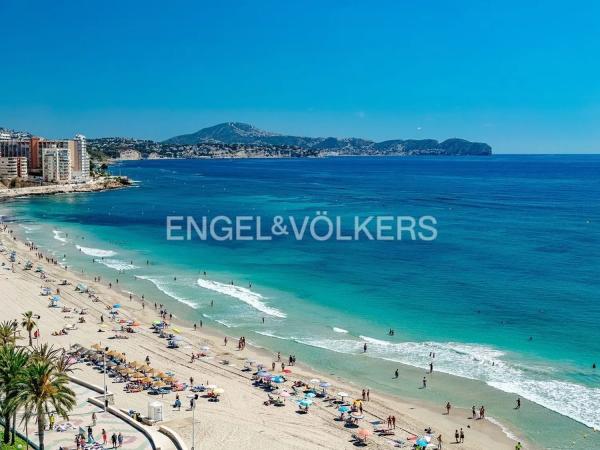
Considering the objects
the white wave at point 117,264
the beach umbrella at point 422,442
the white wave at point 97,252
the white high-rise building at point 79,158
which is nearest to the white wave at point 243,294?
the white wave at point 117,264

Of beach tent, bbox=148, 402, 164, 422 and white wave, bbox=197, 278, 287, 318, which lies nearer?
beach tent, bbox=148, 402, 164, 422

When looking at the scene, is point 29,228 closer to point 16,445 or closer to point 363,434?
point 16,445

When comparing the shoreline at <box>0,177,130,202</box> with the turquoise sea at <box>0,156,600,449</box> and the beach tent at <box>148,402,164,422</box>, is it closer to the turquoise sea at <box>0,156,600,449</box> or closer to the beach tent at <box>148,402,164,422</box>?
the turquoise sea at <box>0,156,600,449</box>

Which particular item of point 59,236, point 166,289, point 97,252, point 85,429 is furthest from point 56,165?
point 85,429

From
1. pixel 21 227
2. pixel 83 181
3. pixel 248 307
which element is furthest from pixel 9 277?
pixel 83 181

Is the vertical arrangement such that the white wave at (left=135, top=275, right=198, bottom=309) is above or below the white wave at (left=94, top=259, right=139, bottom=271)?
below

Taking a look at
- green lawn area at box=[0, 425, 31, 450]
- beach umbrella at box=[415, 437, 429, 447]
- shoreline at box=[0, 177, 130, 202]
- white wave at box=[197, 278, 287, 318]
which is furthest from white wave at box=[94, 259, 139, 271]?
shoreline at box=[0, 177, 130, 202]

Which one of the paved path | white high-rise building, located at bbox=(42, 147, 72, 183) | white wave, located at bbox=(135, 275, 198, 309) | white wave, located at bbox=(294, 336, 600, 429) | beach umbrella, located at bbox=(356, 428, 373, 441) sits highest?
white high-rise building, located at bbox=(42, 147, 72, 183)
